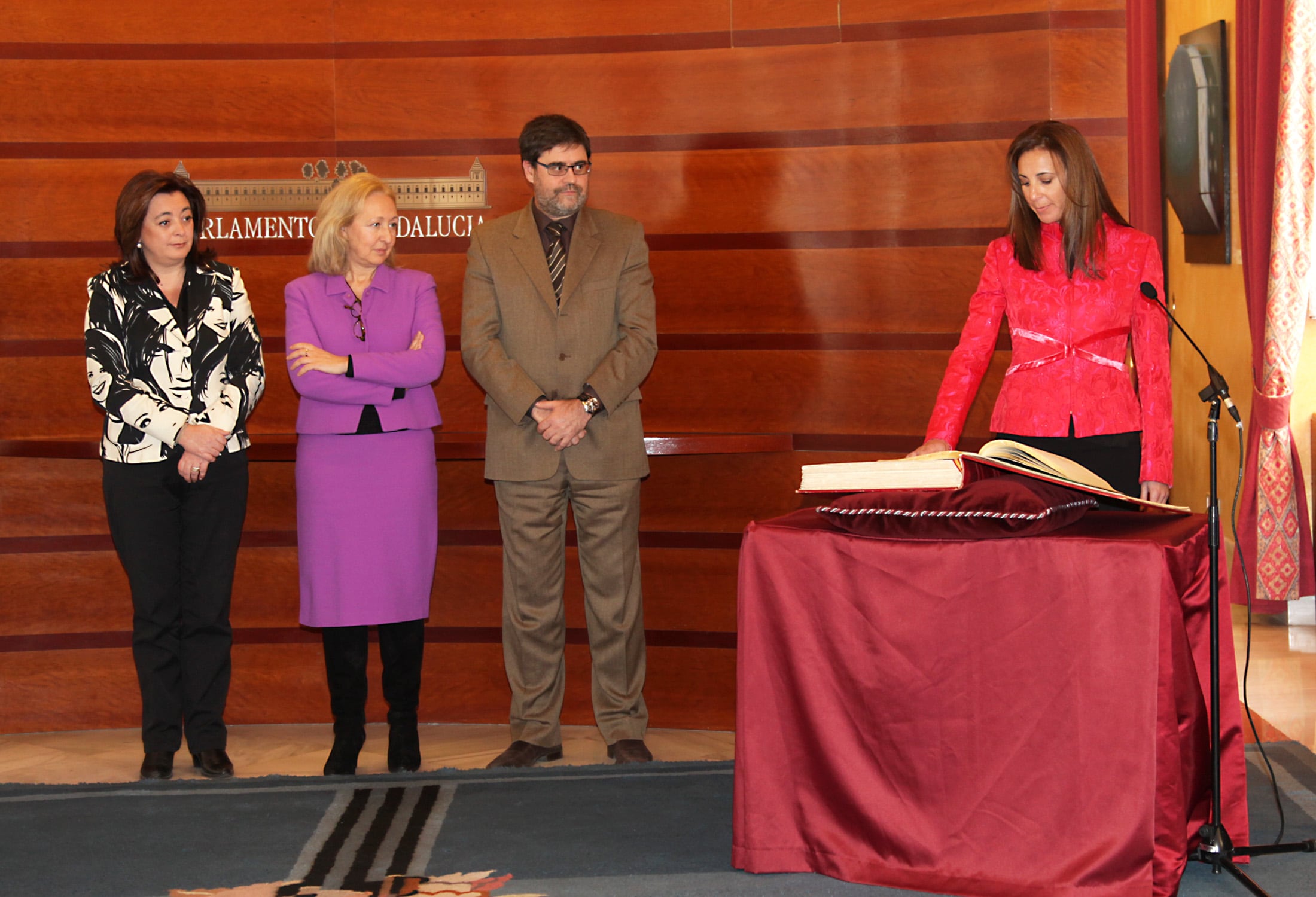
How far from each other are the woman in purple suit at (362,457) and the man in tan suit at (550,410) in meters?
0.22

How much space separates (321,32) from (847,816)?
3.30m

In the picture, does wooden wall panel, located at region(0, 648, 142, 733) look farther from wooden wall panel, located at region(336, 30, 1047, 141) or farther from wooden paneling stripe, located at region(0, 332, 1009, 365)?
wooden wall panel, located at region(336, 30, 1047, 141)

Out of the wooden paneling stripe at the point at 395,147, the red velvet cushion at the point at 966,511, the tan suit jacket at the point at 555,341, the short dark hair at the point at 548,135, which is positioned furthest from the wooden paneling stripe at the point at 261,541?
the red velvet cushion at the point at 966,511

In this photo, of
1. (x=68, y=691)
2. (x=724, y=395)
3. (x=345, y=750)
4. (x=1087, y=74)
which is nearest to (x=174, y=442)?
(x=345, y=750)

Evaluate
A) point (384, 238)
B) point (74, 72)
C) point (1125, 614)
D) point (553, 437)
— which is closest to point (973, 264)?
point (553, 437)

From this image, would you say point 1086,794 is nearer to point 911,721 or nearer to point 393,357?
point 911,721

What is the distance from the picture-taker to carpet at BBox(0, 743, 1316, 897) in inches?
104

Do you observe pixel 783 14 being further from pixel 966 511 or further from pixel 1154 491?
pixel 966 511

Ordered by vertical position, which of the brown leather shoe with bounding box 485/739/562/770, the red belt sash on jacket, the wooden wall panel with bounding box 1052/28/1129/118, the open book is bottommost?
the brown leather shoe with bounding box 485/739/562/770

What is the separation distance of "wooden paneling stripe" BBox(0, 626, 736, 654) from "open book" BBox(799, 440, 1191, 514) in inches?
85.7

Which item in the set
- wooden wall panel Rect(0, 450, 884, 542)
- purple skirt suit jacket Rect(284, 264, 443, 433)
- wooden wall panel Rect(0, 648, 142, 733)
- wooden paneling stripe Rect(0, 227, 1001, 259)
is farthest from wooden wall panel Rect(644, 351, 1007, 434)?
wooden wall panel Rect(0, 648, 142, 733)

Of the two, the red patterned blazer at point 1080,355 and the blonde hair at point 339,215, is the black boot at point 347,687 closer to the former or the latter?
the blonde hair at point 339,215

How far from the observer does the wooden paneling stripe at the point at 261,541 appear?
4527mm

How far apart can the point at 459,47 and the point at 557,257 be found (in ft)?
3.53
